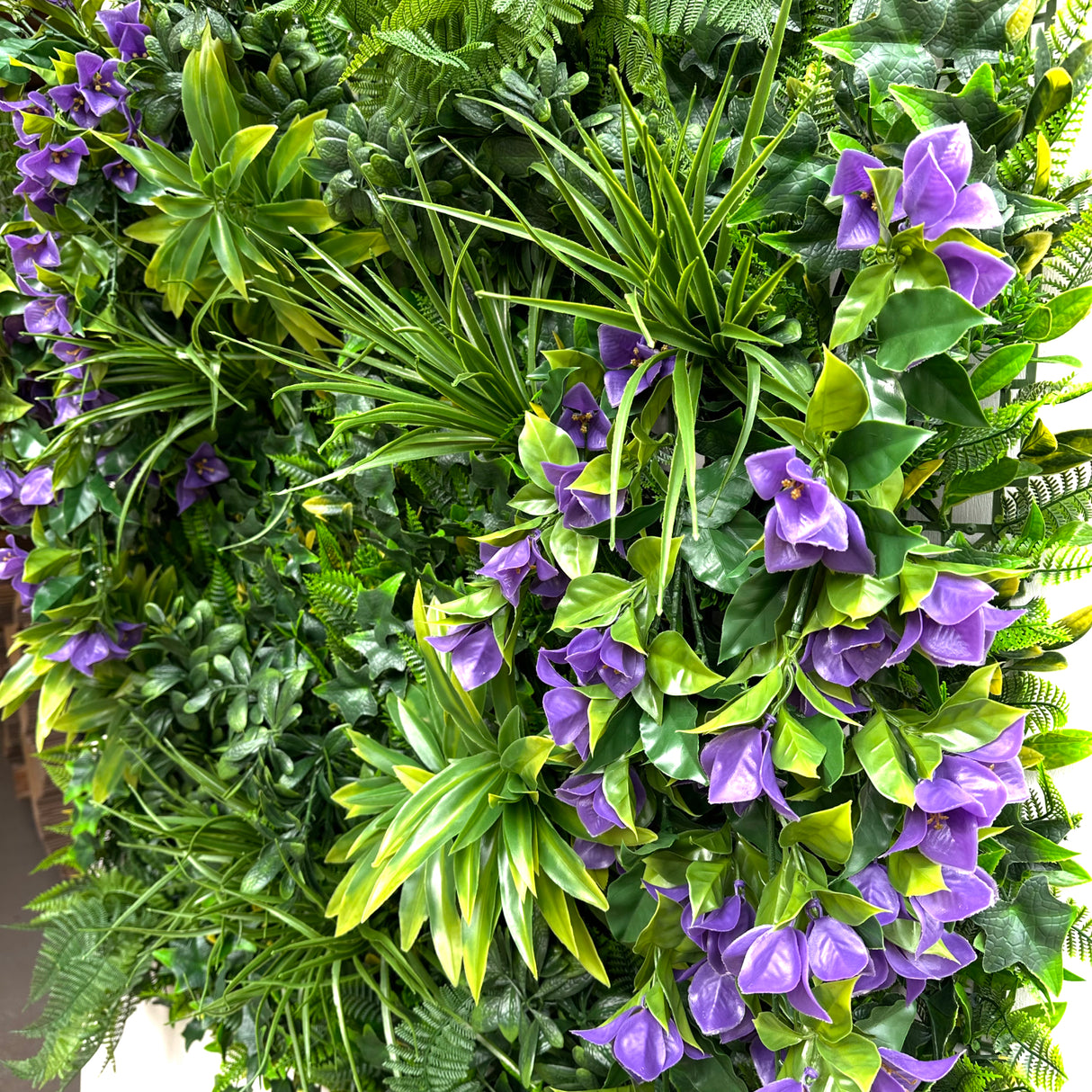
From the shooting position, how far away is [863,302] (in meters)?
0.58

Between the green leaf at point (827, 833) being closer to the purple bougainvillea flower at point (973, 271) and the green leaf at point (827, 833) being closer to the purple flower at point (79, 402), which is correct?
the purple bougainvillea flower at point (973, 271)

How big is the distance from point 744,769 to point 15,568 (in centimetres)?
112

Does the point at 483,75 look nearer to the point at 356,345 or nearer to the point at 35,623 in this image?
the point at 356,345

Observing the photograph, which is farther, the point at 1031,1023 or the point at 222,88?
the point at 222,88

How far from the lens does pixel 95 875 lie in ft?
4.29

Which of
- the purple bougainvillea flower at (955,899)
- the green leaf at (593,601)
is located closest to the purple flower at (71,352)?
the green leaf at (593,601)

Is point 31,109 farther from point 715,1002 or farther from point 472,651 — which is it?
point 715,1002

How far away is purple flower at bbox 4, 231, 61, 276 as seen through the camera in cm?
107

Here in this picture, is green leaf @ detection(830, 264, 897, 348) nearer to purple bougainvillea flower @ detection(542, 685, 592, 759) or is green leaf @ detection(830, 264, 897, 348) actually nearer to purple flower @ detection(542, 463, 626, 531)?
purple flower @ detection(542, 463, 626, 531)

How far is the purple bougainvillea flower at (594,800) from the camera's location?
70 centimetres

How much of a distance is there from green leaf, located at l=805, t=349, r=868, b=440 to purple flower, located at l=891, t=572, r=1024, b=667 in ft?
0.43

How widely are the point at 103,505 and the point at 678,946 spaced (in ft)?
3.17

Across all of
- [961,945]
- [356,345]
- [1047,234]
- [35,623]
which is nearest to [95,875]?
[35,623]

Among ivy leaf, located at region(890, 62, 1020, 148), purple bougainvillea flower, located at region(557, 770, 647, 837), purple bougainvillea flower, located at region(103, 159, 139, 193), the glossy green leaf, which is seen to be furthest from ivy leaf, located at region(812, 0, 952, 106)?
purple bougainvillea flower, located at region(103, 159, 139, 193)
